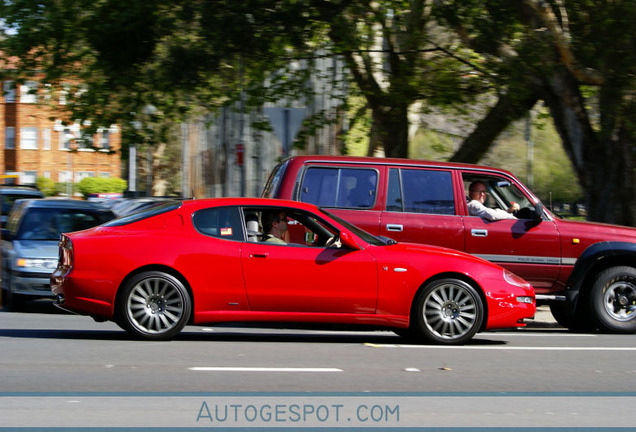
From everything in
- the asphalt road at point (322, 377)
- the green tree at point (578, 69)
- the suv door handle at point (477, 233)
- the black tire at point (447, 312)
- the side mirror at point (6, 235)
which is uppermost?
the green tree at point (578, 69)

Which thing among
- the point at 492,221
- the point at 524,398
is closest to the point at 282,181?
the point at 492,221

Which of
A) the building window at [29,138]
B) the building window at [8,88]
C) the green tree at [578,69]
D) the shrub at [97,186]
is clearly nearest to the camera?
the green tree at [578,69]

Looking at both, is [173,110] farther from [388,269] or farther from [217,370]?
[217,370]

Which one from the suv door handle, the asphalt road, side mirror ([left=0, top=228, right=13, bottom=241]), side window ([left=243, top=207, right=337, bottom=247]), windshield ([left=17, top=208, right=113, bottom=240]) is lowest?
the asphalt road

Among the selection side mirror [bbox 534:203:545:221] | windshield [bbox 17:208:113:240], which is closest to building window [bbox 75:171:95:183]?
windshield [bbox 17:208:113:240]

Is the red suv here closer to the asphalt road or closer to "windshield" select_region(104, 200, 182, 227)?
the asphalt road

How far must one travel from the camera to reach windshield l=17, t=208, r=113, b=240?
14.2 m

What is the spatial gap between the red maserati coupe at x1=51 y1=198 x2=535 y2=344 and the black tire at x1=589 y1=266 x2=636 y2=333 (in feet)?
6.52

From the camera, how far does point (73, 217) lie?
14.7 m

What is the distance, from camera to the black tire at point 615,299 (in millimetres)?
11250

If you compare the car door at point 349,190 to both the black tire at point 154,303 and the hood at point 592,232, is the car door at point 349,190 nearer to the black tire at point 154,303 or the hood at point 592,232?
the hood at point 592,232

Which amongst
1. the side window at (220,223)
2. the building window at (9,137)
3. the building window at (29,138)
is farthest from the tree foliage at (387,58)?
the building window at (29,138)

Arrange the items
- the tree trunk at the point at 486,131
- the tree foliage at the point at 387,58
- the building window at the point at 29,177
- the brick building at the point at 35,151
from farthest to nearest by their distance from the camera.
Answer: the building window at the point at 29,177
the brick building at the point at 35,151
the tree trunk at the point at 486,131
the tree foliage at the point at 387,58

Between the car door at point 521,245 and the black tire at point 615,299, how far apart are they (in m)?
0.57
